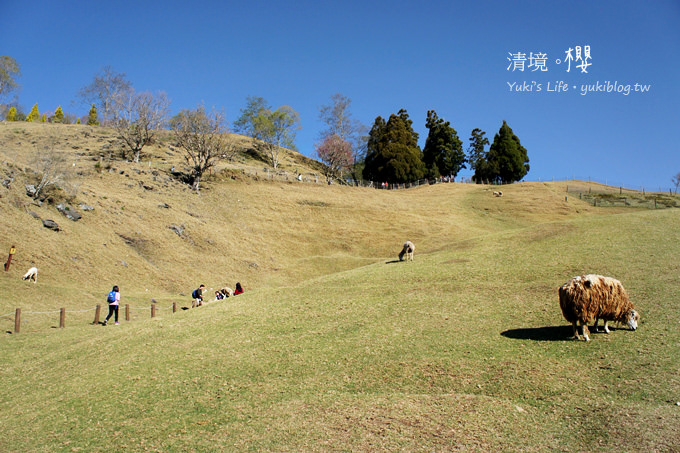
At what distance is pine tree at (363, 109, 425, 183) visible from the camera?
9844 centimetres

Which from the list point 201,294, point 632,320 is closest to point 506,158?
point 201,294

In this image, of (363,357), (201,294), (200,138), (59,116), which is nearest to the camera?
(363,357)

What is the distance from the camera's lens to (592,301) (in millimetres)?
15773

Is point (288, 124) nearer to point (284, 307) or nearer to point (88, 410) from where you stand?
point (284, 307)

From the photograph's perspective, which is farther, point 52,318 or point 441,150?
point 441,150

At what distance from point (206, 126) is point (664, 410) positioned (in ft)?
218

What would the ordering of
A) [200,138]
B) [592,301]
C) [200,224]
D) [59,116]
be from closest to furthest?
[592,301] → [200,224] → [200,138] → [59,116]

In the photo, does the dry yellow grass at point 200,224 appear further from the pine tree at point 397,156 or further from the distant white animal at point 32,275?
the pine tree at point 397,156

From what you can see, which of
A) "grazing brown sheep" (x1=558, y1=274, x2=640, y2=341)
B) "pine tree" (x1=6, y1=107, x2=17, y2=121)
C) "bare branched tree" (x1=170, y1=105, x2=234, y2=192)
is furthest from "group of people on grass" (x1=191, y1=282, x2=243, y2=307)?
"pine tree" (x1=6, y1=107, x2=17, y2=121)

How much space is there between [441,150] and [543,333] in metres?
92.4

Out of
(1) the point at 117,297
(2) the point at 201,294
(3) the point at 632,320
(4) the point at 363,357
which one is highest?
(3) the point at 632,320

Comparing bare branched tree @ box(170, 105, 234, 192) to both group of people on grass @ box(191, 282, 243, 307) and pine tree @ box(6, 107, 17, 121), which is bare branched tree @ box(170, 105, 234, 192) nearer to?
group of people on grass @ box(191, 282, 243, 307)

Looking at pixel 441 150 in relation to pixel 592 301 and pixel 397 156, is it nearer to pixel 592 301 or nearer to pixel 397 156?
pixel 397 156

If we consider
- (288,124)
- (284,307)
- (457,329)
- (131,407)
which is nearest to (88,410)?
(131,407)
